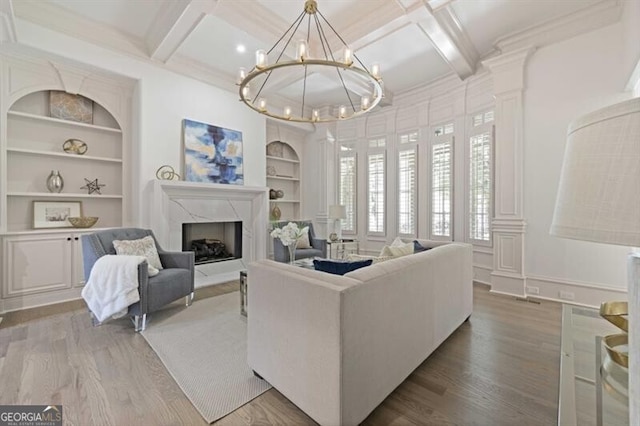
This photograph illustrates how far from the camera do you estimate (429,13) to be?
123 inches

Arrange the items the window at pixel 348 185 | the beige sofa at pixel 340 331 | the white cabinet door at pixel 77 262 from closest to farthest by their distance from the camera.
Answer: the beige sofa at pixel 340 331 < the white cabinet door at pixel 77 262 < the window at pixel 348 185

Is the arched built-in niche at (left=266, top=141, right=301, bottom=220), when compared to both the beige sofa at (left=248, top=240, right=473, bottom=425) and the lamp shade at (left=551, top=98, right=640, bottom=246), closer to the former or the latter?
the beige sofa at (left=248, top=240, right=473, bottom=425)

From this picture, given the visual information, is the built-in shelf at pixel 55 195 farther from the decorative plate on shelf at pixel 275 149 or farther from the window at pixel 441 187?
the window at pixel 441 187

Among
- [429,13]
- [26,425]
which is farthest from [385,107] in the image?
[26,425]

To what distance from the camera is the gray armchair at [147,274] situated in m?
2.80

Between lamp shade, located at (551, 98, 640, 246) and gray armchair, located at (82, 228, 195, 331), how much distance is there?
126 inches

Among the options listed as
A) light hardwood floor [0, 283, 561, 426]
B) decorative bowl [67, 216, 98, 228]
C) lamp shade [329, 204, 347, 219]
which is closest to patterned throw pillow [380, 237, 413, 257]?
light hardwood floor [0, 283, 561, 426]

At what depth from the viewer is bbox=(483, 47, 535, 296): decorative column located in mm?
3916

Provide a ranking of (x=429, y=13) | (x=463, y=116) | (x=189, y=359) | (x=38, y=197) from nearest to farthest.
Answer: (x=189, y=359) < (x=429, y=13) < (x=38, y=197) < (x=463, y=116)

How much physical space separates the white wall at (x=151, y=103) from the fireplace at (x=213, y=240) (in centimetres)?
100

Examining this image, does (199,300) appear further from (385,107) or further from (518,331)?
(385,107)

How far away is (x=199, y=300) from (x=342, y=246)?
9.03 ft

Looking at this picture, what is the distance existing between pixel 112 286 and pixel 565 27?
5.93 meters

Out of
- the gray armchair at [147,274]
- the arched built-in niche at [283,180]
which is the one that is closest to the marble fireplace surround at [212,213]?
the gray armchair at [147,274]
